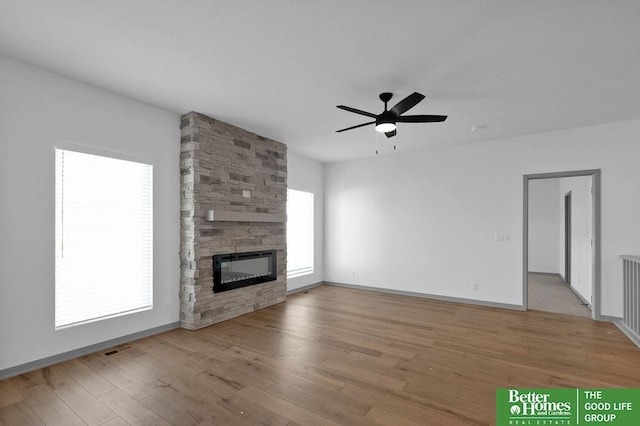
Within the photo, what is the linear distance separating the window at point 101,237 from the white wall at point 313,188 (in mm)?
2862

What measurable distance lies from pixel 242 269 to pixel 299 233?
207 cm

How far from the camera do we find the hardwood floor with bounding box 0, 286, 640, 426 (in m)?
2.17

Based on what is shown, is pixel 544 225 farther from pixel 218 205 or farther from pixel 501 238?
pixel 218 205

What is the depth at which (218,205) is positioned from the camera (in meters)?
4.23

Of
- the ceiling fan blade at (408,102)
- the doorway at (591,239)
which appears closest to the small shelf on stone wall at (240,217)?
the ceiling fan blade at (408,102)

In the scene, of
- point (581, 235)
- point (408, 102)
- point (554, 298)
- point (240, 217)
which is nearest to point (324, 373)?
point (240, 217)

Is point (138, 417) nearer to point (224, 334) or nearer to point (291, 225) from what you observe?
point (224, 334)

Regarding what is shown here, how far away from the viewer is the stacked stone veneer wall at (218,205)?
3947mm

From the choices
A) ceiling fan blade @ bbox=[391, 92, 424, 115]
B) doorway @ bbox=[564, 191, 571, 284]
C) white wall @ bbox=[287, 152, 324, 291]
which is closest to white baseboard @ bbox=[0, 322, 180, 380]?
white wall @ bbox=[287, 152, 324, 291]

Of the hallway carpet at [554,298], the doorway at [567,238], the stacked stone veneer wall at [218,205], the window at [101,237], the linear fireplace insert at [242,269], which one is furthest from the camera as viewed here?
the doorway at [567,238]

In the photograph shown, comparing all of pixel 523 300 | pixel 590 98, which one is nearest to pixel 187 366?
pixel 523 300

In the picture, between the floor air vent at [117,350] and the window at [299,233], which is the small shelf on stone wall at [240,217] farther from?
the floor air vent at [117,350]

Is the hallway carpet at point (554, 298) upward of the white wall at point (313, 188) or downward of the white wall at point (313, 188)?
downward

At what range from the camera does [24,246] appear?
2.76 m
